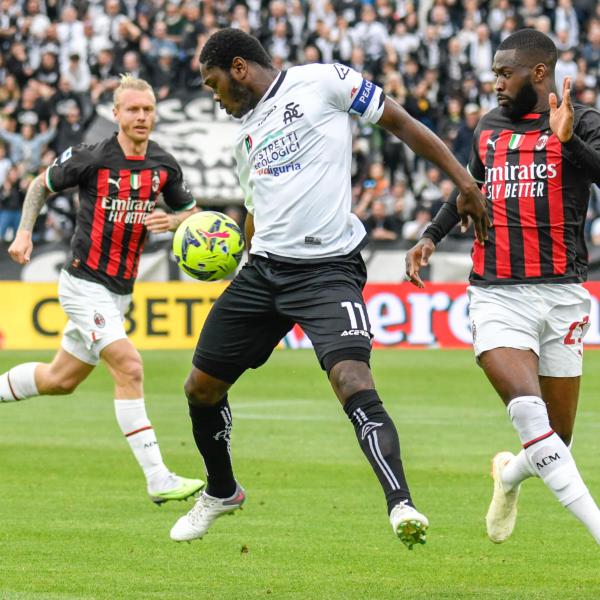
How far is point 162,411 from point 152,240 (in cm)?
833

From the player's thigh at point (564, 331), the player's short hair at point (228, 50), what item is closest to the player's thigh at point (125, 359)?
the player's short hair at point (228, 50)

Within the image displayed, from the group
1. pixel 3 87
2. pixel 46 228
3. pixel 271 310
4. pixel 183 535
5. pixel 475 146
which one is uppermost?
pixel 475 146

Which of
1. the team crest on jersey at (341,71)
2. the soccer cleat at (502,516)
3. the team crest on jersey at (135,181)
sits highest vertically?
the team crest on jersey at (341,71)

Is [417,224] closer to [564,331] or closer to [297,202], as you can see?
[564,331]

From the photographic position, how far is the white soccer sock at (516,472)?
274 inches

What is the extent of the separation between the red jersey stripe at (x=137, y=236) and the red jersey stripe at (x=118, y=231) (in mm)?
71

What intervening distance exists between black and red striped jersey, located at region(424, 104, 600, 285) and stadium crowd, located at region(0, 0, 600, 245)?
53.9 feet

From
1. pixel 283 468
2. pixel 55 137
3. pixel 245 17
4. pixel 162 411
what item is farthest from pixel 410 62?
pixel 283 468

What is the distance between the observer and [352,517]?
8188 millimetres

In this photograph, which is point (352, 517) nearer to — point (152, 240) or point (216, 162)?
point (152, 240)

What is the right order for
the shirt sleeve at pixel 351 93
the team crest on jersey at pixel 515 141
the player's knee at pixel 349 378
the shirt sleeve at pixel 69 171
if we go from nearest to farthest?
the player's knee at pixel 349 378
the shirt sleeve at pixel 351 93
the team crest on jersey at pixel 515 141
the shirt sleeve at pixel 69 171

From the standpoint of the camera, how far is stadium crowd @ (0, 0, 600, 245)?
24156mm

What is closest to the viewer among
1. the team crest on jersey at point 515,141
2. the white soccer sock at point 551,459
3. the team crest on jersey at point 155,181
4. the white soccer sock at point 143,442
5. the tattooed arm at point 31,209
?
the white soccer sock at point 551,459

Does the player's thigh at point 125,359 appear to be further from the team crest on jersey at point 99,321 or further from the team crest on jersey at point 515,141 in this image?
the team crest on jersey at point 515,141
